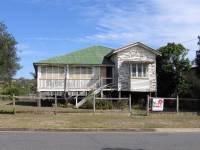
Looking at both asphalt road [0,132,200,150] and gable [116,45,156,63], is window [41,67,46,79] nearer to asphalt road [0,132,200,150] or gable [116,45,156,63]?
gable [116,45,156,63]

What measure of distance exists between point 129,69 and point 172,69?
5054 millimetres

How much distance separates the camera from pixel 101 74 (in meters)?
48.4

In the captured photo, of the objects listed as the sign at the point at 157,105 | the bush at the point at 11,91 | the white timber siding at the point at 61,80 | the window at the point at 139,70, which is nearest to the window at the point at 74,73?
the white timber siding at the point at 61,80

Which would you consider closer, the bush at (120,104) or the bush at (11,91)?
the bush at (120,104)

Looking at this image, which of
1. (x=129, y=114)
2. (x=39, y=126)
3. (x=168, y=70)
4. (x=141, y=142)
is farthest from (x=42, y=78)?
(x=141, y=142)

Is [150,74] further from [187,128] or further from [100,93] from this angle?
[187,128]

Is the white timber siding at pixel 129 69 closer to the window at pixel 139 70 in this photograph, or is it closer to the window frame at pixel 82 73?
the window at pixel 139 70

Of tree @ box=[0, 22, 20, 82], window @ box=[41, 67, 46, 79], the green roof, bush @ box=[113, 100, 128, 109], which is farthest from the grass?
tree @ box=[0, 22, 20, 82]

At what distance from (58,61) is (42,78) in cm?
246

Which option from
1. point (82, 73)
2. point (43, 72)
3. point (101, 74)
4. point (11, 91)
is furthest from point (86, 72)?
point (11, 91)

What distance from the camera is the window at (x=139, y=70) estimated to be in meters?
47.3

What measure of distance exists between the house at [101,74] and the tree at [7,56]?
58.2ft

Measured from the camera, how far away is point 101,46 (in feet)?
175

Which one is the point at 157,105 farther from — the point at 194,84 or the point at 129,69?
the point at 129,69
